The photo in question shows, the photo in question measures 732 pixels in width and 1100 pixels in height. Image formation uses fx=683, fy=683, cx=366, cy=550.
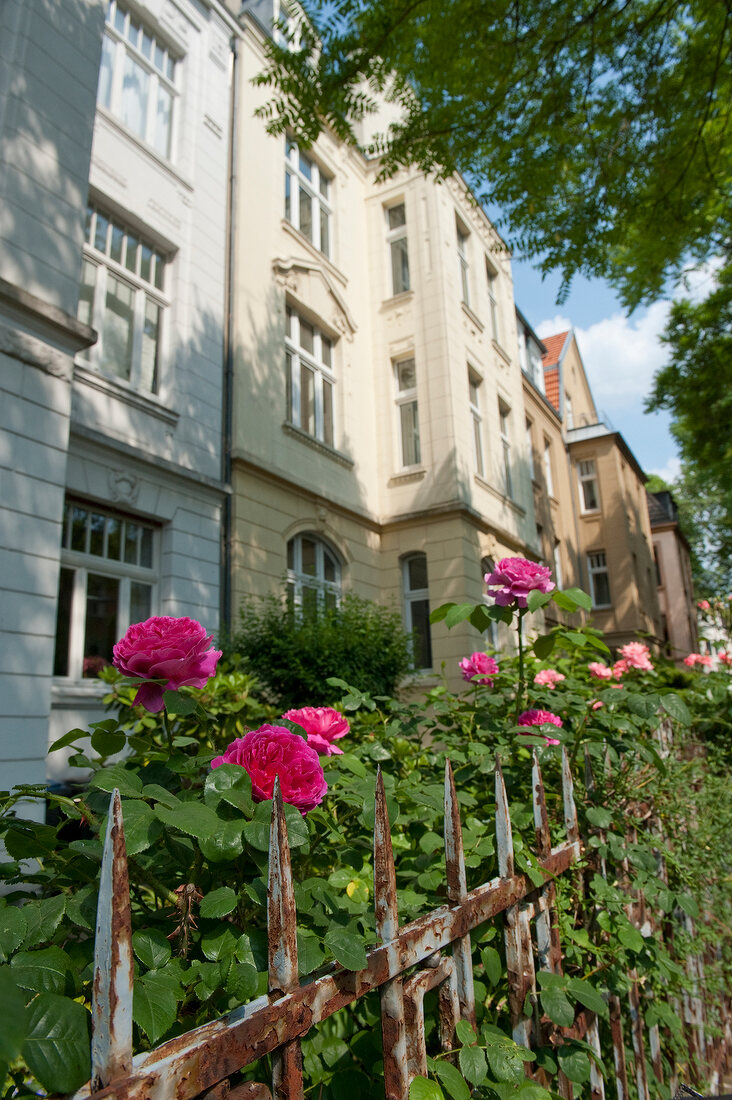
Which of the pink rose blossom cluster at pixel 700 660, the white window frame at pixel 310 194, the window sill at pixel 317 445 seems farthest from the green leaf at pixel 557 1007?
the white window frame at pixel 310 194

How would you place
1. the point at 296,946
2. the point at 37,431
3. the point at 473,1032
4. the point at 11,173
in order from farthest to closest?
the point at 11,173
the point at 37,431
the point at 473,1032
the point at 296,946

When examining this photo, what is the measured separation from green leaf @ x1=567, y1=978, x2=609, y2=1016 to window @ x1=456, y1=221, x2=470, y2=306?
15.6 meters

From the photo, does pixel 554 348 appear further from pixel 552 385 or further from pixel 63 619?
pixel 63 619

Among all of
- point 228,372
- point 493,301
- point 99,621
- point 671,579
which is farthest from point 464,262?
point 671,579

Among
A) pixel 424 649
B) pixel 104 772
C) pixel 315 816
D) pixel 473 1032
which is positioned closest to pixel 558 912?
pixel 473 1032

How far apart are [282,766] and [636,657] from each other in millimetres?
2988

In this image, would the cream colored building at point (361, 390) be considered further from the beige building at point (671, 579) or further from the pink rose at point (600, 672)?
the beige building at point (671, 579)

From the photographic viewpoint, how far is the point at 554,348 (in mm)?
26609

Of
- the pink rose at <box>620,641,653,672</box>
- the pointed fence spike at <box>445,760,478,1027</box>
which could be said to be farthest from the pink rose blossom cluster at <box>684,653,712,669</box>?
the pointed fence spike at <box>445,760,478,1027</box>

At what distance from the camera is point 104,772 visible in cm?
103

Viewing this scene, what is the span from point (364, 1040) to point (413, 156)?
6471 millimetres

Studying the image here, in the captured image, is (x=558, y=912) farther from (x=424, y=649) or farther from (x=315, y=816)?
(x=424, y=649)

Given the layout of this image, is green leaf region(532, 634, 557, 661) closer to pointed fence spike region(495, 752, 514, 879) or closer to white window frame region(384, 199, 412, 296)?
pointed fence spike region(495, 752, 514, 879)

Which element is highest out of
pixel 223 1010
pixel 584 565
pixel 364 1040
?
pixel 584 565
